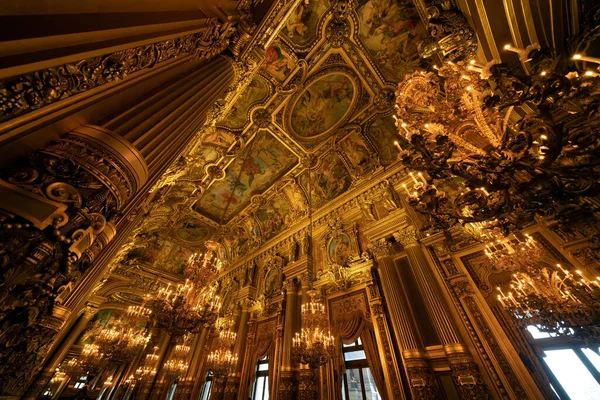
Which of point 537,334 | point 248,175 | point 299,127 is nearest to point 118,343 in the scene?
point 248,175

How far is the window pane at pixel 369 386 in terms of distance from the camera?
4.84m

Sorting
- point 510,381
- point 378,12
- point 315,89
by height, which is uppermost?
point 315,89

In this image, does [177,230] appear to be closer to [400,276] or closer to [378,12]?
[400,276]

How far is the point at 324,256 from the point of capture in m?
7.84

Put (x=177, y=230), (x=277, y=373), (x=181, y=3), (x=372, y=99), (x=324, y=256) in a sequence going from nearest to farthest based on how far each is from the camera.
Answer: (x=181, y=3) → (x=277, y=373) → (x=372, y=99) → (x=324, y=256) → (x=177, y=230)

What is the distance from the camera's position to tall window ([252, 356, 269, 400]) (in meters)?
6.88

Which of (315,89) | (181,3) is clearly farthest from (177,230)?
(181,3)

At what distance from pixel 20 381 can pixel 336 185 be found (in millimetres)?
8172

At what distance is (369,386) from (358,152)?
692 centimetres

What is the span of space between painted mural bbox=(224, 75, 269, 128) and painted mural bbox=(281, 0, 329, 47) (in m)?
1.49

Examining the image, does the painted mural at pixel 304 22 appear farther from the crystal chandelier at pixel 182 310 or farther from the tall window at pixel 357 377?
the tall window at pixel 357 377

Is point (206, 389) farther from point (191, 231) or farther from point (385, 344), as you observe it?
point (385, 344)

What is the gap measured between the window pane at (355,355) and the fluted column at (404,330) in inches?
51.2

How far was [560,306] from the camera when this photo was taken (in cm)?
270
